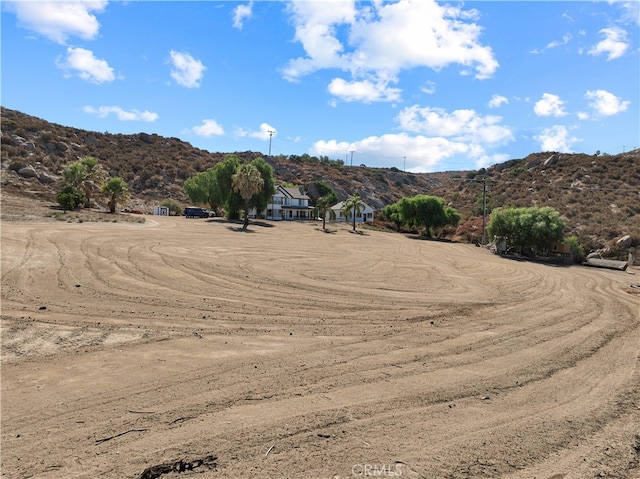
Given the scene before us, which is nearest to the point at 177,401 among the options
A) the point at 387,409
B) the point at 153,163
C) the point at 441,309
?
the point at 387,409

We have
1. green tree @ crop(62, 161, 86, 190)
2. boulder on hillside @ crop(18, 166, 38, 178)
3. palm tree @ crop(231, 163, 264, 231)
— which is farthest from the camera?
boulder on hillside @ crop(18, 166, 38, 178)

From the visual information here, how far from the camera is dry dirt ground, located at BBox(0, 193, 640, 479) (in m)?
5.50

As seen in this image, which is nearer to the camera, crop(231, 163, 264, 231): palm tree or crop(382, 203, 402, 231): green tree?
crop(231, 163, 264, 231): palm tree

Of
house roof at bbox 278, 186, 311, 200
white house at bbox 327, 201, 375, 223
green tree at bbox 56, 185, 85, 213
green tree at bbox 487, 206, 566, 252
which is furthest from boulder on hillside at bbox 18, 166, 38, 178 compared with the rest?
green tree at bbox 487, 206, 566, 252

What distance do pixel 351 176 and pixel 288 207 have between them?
5749 centimetres

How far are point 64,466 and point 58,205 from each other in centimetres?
5089

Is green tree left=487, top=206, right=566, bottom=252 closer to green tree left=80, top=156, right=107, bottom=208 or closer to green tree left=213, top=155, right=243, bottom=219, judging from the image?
green tree left=213, top=155, right=243, bottom=219

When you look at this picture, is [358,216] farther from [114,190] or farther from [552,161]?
[552,161]

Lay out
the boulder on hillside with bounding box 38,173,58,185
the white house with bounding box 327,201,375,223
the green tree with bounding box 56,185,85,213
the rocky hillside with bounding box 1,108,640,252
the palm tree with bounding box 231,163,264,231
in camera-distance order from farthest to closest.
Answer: the white house with bounding box 327,201,375,223
the boulder on hillside with bounding box 38,173,58,185
the rocky hillside with bounding box 1,108,640,252
the palm tree with bounding box 231,163,264,231
the green tree with bounding box 56,185,85,213

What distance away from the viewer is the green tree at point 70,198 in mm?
46438

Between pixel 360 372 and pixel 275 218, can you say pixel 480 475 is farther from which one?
pixel 275 218

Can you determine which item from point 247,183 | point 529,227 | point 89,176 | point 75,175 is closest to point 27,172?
point 89,176

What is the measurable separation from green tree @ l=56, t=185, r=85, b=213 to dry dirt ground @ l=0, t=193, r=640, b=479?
32.1 metres

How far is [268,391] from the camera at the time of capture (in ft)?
24.6
